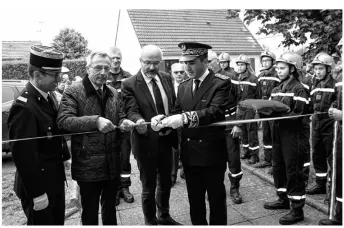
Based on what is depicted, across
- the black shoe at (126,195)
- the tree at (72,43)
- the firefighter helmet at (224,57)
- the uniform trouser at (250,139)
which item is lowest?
the black shoe at (126,195)

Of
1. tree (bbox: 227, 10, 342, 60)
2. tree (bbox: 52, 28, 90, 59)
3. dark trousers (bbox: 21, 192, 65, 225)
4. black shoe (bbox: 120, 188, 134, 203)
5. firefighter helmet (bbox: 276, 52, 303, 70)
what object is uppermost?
tree (bbox: 52, 28, 90, 59)

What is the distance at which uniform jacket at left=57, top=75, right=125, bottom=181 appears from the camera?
3045mm

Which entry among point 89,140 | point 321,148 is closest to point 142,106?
point 89,140

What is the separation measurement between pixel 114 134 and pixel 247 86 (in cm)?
451

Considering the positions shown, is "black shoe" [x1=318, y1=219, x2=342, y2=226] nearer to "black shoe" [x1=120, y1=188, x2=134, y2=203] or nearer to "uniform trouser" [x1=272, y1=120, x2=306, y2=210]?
"uniform trouser" [x1=272, y1=120, x2=306, y2=210]

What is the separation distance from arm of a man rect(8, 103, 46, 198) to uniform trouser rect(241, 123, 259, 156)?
201 inches

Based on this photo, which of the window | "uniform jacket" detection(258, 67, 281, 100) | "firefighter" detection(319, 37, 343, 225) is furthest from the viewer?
the window

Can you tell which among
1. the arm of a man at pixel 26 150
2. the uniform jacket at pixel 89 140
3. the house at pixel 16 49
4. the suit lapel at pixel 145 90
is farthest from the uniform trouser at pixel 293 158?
the house at pixel 16 49

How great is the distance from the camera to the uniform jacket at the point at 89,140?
3.04m

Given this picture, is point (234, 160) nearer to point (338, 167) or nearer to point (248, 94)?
point (338, 167)

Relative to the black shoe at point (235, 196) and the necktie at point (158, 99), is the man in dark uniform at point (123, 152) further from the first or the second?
the black shoe at point (235, 196)

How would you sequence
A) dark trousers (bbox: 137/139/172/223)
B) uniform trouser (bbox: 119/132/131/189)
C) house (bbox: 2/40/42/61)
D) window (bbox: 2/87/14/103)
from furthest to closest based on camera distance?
1. house (bbox: 2/40/42/61)
2. window (bbox: 2/87/14/103)
3. uniform trouser (bbox: 119/132/131/189)
4. dark trousers (bbox: 137/139/172/223)

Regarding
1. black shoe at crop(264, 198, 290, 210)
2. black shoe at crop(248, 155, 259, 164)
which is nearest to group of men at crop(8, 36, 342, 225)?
black shoe at crop(264, 198, 290, 210)

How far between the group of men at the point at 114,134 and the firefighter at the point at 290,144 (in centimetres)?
5
